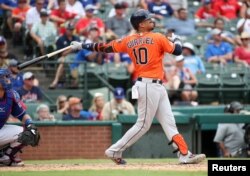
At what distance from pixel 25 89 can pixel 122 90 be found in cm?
171

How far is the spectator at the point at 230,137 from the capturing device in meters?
15.2

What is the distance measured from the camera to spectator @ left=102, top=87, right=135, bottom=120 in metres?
15.5

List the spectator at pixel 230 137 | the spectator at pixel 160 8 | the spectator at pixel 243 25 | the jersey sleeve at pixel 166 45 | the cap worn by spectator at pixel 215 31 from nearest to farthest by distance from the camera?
the jersey sleeve at pixel 166 45
the spectator at pixel 230 137
the cap worn by spectator at pixel 215 31
the spectator at pixel 243 25
the spectator at pixel 160 8

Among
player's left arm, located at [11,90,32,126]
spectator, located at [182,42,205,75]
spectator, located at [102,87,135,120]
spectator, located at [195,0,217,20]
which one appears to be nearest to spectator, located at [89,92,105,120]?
spectator, located at [102,87,135,120]

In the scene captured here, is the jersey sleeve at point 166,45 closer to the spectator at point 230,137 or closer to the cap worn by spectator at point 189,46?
the spectator at point 230,137

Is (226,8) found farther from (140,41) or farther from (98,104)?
(140,41)

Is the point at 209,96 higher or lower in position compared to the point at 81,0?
lower

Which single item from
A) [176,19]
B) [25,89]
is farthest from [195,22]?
[25,89]

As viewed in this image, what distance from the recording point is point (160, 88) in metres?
11.4

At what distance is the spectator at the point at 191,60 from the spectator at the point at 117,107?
7.27 ft

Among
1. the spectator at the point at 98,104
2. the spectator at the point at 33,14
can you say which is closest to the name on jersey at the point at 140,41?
the spectator at the point at 98,104

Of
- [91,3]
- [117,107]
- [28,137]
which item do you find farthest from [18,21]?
[28,137]

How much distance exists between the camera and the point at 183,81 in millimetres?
16938

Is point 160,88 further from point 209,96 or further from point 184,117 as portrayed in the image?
point 209,96
